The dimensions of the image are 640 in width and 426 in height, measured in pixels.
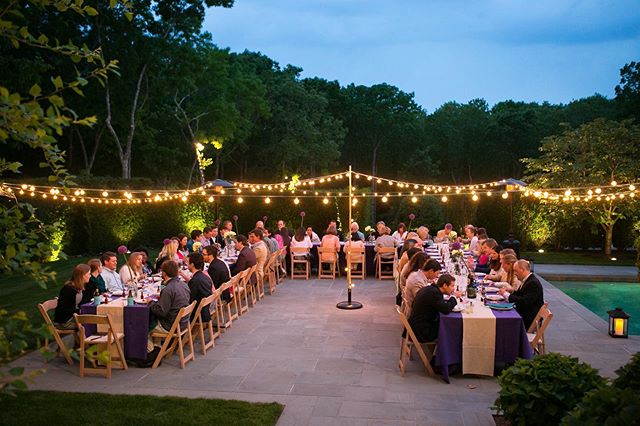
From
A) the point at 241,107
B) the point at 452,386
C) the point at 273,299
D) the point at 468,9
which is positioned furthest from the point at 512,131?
the point at 468,9

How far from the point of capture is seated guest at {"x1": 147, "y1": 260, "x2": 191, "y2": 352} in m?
6.78

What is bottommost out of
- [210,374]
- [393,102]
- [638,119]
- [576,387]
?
[210,374]

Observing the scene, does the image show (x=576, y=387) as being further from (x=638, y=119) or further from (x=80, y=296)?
(x=638, y=119)

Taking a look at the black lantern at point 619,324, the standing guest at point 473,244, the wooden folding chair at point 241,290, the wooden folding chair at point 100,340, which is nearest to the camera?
the wooden folding chair at point 100,340

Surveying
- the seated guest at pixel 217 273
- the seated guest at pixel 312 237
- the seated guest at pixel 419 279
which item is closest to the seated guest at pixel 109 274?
the seated guest at pixel 217 273

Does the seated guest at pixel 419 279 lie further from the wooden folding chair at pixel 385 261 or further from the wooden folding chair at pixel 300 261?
the wooden folding chair at pixel 300 261

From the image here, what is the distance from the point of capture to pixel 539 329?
250 inches

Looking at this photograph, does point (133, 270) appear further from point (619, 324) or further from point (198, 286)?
point (619, 324)

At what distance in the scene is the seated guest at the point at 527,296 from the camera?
6906 millimetres

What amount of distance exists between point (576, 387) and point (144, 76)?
21.2m

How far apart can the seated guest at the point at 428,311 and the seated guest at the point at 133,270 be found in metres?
4.24

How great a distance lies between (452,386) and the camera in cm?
614

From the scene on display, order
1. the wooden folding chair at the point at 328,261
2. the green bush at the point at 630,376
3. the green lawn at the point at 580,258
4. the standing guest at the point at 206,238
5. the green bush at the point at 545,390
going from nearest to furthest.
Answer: the green bush at the point at 630,376
the green bush at the point at 545,390
the standing guest at the point at 206,238
the wooden folding chair at the point at 328,261
the green lawn at the point at 580,258

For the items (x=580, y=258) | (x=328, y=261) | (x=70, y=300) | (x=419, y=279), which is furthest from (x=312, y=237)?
(x=580, y=258)
